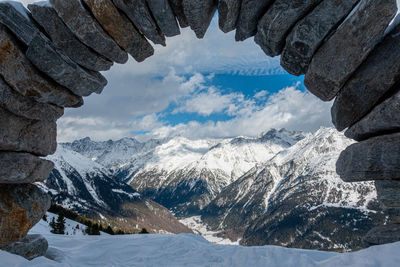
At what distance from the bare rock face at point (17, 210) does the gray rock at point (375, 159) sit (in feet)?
40.3

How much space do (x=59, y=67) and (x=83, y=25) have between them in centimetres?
158

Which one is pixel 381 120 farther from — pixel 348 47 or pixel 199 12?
pixel 199 12

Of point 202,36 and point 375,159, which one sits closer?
point 375,159

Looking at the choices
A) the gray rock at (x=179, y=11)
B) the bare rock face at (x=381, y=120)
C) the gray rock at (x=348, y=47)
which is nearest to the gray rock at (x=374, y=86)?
the bare rock face at (x=381, y=120)

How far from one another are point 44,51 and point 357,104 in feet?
32.7

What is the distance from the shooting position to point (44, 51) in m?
7.69

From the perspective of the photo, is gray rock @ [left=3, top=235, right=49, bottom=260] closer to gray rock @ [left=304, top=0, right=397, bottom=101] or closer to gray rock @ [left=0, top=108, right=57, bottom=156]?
gray rock @ [left=0, top=108, right=57, bottom=156]

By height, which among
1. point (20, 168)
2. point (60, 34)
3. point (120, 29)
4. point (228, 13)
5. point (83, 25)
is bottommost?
point (20, 168)

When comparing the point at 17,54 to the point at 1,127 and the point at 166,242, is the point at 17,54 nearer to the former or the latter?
the point at 1,127

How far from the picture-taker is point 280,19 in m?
7.48

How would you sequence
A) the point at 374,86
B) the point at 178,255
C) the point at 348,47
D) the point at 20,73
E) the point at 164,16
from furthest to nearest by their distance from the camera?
the point at 178,255, the point at 164,16, the point at 20,73, the point at 374,86, the point at 348,47

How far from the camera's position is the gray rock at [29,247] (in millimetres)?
9594

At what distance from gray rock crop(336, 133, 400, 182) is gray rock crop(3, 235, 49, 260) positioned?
12600 mm

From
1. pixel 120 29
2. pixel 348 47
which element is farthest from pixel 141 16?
pixel 348 47
